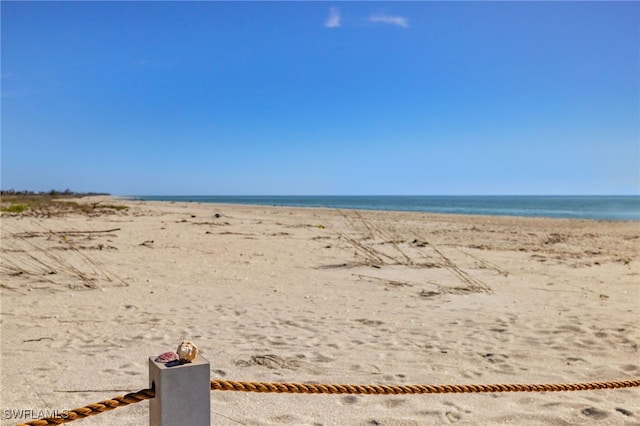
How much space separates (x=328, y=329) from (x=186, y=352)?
3764 mm

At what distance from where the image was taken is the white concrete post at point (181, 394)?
5.39ft

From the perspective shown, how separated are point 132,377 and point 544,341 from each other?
4.07 m

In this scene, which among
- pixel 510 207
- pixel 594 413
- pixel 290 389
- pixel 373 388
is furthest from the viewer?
pixel 510 207

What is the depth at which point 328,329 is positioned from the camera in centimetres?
533

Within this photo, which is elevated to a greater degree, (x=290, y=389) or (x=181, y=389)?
(x=181, y=389)

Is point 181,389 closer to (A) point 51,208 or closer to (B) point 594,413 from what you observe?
(B) point 594,413

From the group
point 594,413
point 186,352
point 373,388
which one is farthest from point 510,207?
point 186,352

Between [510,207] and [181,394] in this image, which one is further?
[510,207]

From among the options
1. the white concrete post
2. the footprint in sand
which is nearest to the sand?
the footprint in sand

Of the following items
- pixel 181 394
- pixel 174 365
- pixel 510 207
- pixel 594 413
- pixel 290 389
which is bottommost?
pixel 594 413

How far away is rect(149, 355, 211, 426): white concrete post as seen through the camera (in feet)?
5.39

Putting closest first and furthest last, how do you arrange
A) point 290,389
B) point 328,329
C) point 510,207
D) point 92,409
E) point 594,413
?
1. point 92,409
2. point 290,389
3. point 594,413
4. point 328,329
5. point 510,207

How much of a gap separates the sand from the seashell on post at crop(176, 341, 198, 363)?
1701 millimetres

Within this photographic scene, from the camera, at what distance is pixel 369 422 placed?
10.5 ft
